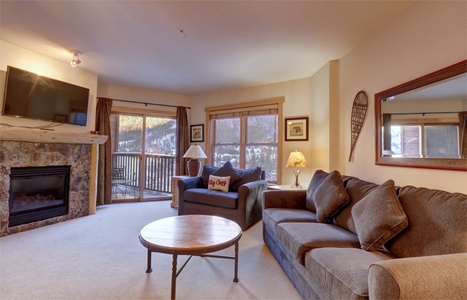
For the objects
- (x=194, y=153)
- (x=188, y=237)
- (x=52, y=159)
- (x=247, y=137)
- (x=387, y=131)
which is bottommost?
(x=188, y=237)

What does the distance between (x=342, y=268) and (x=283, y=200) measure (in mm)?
1419

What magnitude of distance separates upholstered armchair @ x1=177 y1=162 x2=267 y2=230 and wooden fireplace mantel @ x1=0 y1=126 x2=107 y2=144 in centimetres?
165

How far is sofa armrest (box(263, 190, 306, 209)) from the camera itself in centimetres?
265

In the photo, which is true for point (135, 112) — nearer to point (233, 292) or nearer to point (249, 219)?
point (249, 219)

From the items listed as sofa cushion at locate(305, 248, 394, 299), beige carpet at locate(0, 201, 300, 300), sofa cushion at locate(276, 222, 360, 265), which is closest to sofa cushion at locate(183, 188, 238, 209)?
beige carpet at locate(0, 201, 300, 300)

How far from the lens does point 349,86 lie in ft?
9.64

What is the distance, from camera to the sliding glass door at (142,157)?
4.69m

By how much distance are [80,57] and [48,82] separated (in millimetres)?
553

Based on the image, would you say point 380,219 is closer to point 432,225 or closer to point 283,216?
point 432,225

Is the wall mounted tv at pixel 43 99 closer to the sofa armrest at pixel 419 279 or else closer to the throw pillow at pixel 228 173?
the throw pillow at pixel 228 173

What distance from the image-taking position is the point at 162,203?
15.2ft

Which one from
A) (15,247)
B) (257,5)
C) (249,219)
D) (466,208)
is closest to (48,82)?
(15,247)

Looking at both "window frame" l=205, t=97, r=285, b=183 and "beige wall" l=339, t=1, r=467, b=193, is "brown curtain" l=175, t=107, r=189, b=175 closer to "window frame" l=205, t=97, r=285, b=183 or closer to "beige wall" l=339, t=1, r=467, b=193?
"window frame" l=205, t=97, r=285, b=183

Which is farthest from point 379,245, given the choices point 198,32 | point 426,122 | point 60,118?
point 60,118
